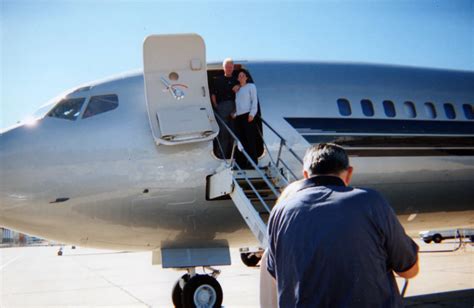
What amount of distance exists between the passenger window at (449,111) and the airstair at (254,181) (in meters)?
3.20

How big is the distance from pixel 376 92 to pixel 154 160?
13.1ft

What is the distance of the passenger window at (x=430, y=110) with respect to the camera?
9.05 metres

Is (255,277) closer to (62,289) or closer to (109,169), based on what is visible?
(62,289)

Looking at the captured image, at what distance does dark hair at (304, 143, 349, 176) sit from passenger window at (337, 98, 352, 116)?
5.85 metres

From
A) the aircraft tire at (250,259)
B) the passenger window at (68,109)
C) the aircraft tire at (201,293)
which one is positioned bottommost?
the aircraft tire at (250,259)

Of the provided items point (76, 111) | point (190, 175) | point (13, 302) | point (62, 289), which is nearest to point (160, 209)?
point (190, 175)

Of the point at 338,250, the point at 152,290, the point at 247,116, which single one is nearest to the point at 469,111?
the point at 247,116

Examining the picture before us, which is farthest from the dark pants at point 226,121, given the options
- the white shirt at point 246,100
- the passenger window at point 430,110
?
the passenger window at point 430,110

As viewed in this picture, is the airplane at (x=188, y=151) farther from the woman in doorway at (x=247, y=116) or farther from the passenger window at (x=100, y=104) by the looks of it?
the woman in doorway at (x=247, y=116)

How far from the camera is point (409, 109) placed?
892 cm

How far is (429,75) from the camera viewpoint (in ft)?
31.9

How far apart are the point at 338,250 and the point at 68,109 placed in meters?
6.13

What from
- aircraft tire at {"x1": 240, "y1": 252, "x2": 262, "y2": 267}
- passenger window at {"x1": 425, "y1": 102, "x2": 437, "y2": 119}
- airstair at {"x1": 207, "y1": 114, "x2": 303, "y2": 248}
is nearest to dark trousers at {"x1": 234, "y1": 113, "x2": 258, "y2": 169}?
→ airstair at {"x1": 207, "y1": 114, "x2": 303, "y2": 248}

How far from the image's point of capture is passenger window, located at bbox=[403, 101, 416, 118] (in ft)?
29.1
